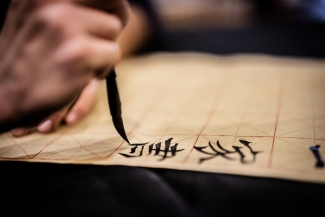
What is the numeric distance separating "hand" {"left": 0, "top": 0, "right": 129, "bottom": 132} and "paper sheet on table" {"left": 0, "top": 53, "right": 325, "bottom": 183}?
5 cm

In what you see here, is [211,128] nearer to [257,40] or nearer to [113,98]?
[113,98]

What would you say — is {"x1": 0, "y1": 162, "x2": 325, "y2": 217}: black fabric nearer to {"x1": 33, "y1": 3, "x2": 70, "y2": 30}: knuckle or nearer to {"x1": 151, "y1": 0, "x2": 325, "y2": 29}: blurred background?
{"x1": 33, "y1": 3, "x2": 70, "y2": 30}: knuckle

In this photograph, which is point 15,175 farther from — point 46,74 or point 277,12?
point 277,12

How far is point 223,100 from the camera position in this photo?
0.44m

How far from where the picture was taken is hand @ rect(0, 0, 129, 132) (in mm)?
288

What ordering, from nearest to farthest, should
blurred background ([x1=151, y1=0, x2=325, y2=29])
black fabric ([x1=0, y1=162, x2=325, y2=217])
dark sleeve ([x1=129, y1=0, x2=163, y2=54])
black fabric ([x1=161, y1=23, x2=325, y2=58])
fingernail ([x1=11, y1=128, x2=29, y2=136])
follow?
black fabric ([x1=0, y1=162, x2=325, y2=217])
fingernail ([x1=11, y1=128, x2=29, y2=136])
black fabric ([x1=161, y1=23, x2=325, y2=58])
dark sleeve ([x1=129, y1=0, x2=163, y2=54])
blurred background ([x1=151, y1=0, x2=325, y2=29])

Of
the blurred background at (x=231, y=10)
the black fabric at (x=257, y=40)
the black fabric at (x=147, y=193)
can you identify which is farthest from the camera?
the blurred background at (x=231, y=10)

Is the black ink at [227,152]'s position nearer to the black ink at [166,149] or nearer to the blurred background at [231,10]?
the black ink at [166,149]

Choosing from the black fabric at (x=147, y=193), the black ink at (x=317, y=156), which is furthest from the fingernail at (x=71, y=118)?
the black ink at (x=317, y=156)

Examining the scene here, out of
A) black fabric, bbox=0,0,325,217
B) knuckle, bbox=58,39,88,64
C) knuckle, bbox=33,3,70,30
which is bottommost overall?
black fabric, bbox=0,0,325,217

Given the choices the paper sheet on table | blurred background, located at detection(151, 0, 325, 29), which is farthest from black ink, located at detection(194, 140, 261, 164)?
blurred background, located at detection(151, 0, 325, 29)

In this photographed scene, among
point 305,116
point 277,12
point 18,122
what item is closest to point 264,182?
point 305,116

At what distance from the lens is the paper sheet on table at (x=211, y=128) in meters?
0.28

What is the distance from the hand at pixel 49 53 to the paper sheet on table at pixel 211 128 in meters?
0.05
